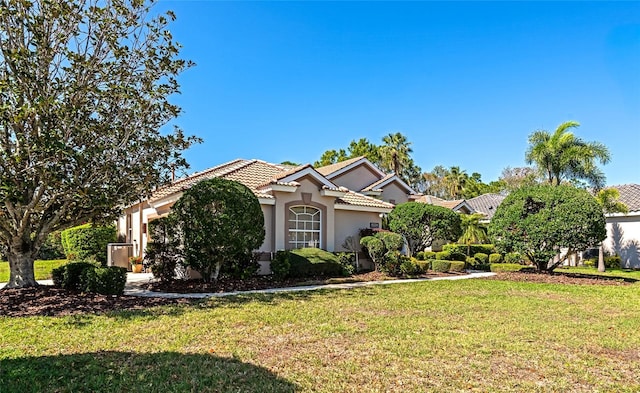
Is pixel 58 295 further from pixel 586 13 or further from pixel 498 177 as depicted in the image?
pixel 498 177

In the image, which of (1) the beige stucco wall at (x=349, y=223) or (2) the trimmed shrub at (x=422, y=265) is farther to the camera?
(1) the beige stucco wall at (x=349, y=223)

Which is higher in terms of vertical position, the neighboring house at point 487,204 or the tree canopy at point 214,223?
the neighboring house at point 487,204

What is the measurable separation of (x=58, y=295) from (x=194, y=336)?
19.0ft

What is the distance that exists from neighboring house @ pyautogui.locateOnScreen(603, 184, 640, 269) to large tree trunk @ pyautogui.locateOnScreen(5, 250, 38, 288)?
30.7m

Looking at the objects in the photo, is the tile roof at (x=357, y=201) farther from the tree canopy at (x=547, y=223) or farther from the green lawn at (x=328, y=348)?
the green lawn at (x=328, y=348)

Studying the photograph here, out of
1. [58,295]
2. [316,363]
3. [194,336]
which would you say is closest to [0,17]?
[58,295]

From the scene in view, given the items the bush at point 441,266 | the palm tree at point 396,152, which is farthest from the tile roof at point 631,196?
the palm tree at point 396,152

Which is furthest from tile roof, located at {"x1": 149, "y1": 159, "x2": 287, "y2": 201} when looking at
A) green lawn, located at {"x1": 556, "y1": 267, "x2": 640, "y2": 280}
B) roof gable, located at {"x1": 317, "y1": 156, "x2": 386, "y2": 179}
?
green lawn, located at {"x1": 556, "y1": 267, "x2": 640, "y2": 280}

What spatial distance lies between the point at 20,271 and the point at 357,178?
21.0 metres

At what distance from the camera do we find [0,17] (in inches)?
400

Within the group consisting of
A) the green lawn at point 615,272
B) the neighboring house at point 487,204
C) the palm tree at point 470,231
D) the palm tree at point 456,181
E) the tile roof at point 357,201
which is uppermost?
the palm tree at point 456,181

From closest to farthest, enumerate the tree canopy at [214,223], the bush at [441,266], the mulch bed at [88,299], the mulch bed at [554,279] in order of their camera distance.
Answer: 1. the mulch bed at [88,299]
2. the tree canopy at [214,223]
3. the mulch bed at [554,279]
4. the bush at [441,266]

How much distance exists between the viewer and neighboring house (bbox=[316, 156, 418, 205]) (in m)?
28.2

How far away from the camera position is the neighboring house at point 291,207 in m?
17.2
